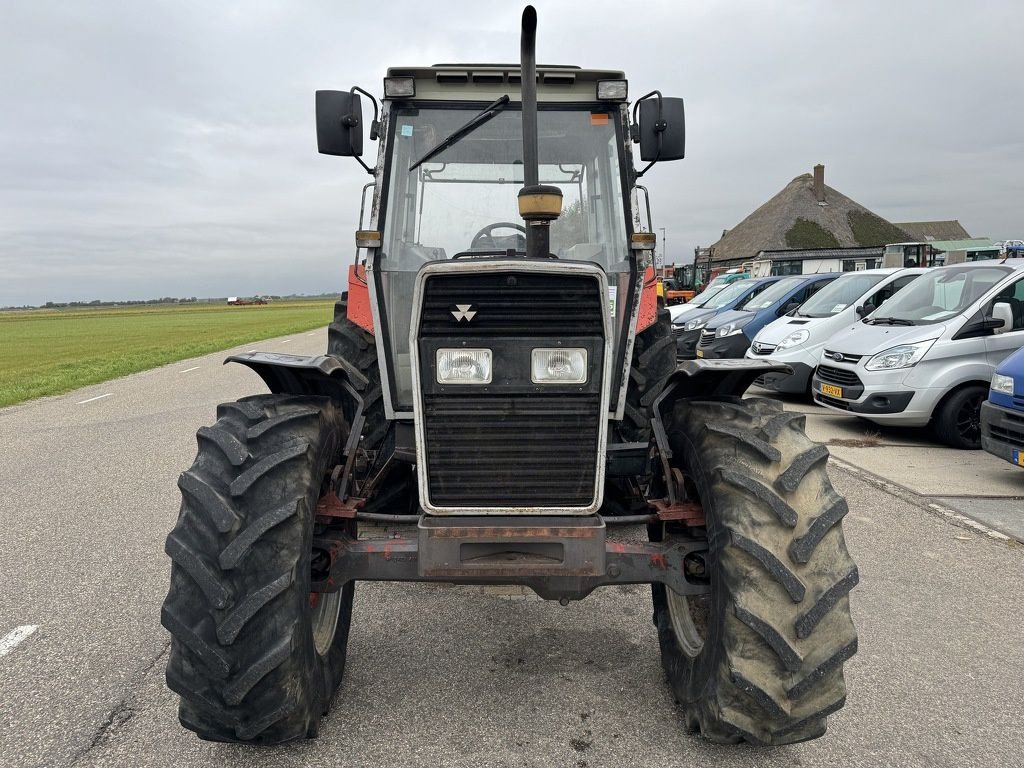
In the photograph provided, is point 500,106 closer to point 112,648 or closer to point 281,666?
point 281,666

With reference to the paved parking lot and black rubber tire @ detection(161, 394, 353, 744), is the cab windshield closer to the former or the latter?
black rubber tire @ detection(161, 394, 353, 744)

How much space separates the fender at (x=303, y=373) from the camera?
113 inches

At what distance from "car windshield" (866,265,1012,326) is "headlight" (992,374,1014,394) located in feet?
6.24

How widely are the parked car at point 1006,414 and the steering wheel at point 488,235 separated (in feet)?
15.1

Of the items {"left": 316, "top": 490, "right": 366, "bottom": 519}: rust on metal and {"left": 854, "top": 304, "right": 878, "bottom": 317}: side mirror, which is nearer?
{"left": 316, "top": 490, "right": 366, "bottom": 519}: rust on metal

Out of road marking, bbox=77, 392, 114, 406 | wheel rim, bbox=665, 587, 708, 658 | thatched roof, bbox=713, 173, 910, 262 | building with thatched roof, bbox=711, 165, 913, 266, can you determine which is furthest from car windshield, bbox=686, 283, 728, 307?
thatched roof, bbox=713, 173, 910, 262

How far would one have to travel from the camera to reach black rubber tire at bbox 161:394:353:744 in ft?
7.62

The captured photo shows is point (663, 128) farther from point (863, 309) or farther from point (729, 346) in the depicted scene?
point (729, 346)

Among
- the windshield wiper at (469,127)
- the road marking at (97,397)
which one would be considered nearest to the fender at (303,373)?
the windshield wiper at (469,127)

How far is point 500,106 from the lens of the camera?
11.7ft

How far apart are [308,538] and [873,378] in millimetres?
7116

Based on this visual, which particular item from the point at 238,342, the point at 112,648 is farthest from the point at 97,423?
the point at 238,342

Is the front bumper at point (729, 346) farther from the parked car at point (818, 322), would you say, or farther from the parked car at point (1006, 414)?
the parked car at point (1006, 414)

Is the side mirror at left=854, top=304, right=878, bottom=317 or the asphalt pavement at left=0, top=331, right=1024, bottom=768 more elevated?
the side mirror at left=854, top=304, right=878, bottom=317
